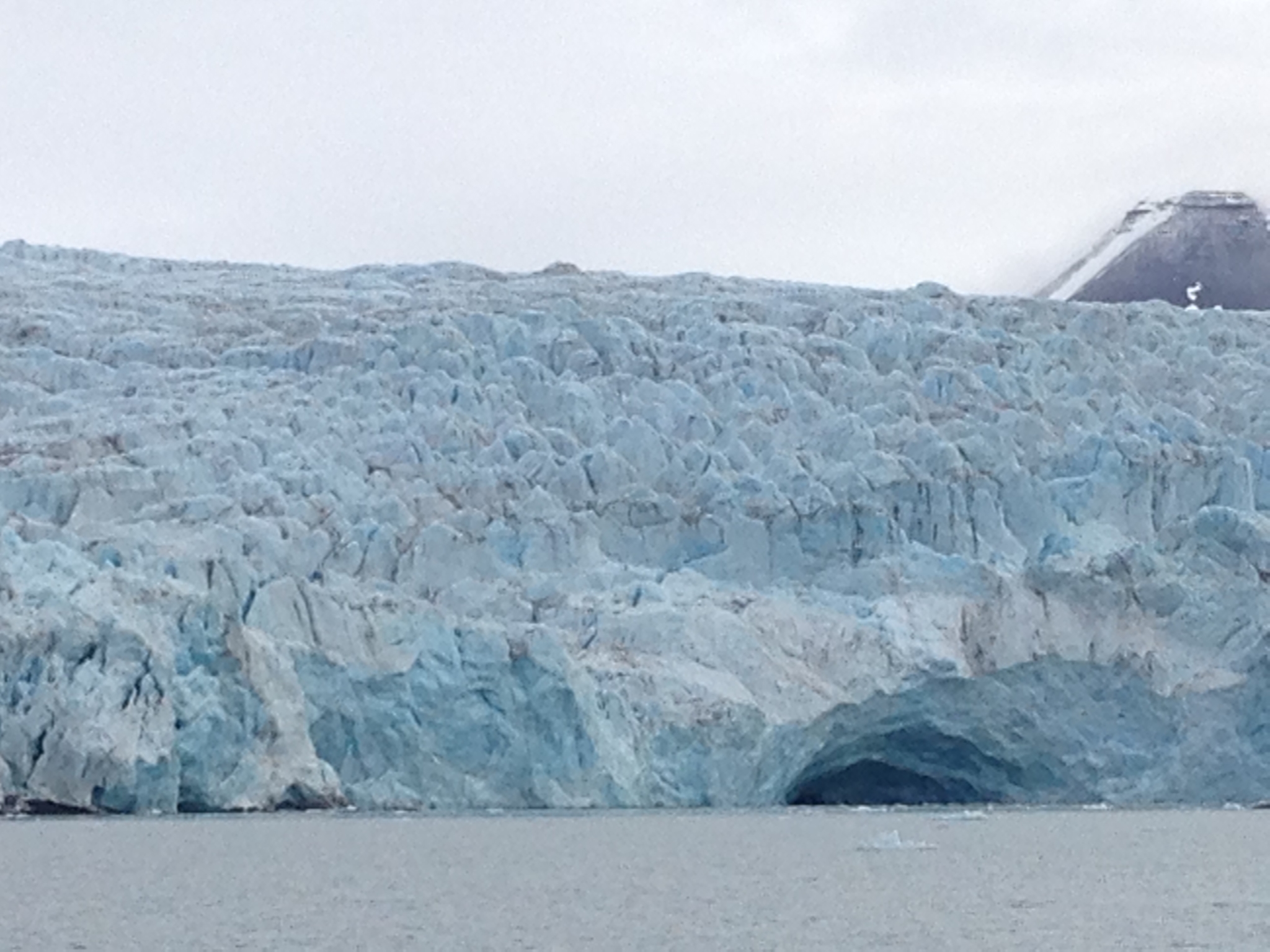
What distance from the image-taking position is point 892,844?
22703 mm

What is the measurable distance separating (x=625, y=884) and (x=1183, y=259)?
2823 centimetres

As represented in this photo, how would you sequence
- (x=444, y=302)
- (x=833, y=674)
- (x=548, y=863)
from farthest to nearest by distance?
(x=444, y=302), (x=833, y=674), (x=548, y=863)

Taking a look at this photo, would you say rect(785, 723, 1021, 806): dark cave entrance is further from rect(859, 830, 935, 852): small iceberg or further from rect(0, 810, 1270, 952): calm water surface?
rect(859, 830, 935, 852): small iceberg

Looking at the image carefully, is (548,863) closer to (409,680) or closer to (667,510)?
(409,680)

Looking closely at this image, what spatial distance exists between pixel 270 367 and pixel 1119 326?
10214 mm

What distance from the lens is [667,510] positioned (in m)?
27.9

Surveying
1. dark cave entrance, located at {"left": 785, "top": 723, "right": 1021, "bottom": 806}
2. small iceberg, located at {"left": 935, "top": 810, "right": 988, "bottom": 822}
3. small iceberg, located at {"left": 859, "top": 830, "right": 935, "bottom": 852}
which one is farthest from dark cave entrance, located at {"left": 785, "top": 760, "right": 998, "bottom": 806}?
small iceberg, located at {"left": 859, "top": 830, "right": 935, "bottom": 852}

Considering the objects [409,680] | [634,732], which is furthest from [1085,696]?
[409,680]

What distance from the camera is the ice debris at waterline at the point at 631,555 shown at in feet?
79.2

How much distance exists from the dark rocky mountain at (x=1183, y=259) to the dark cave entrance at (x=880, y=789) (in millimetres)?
15719

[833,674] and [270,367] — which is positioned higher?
[270,367]

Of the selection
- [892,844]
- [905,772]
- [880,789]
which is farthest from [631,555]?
[892,844]

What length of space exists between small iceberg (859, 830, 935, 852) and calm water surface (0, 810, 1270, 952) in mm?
36

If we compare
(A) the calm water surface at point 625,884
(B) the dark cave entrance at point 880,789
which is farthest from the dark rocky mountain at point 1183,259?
(A) the calm water surface at point 625,884
